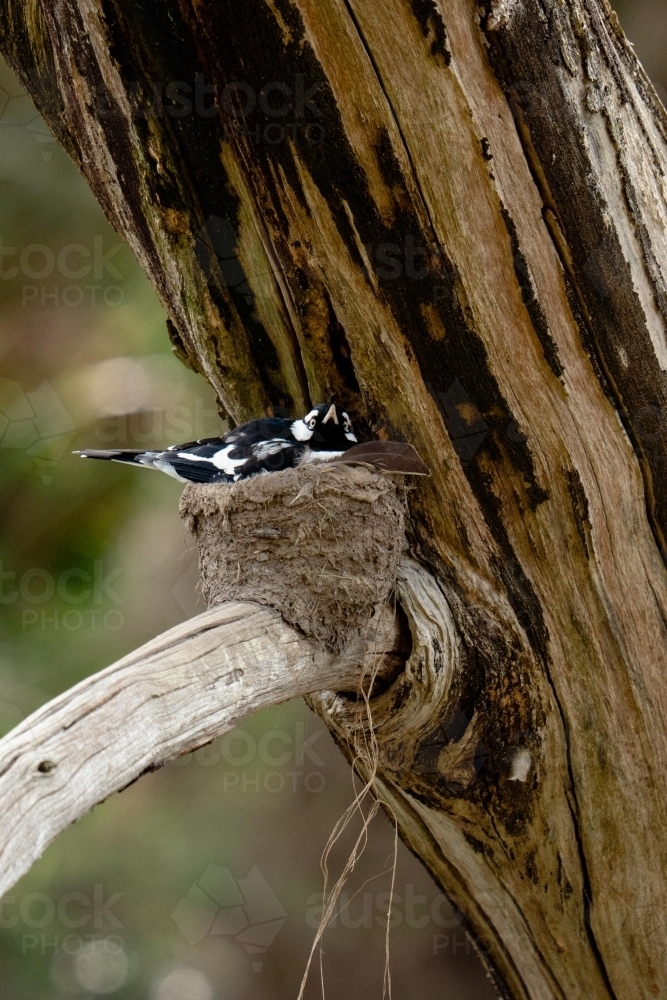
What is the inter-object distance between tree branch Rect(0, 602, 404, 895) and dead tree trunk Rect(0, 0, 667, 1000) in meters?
0.44

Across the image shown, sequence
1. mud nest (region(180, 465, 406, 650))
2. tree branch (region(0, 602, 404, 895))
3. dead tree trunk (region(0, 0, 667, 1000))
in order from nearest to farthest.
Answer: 1. tree branch (region(0, 602, 404, 895))
2. dead tree trunk (region(0, 0, 667, 1000))
3. mud nest (region(180, 465, 406, 650))

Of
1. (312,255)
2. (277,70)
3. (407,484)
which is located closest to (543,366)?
(407,484)

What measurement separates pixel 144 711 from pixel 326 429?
3.75 ft

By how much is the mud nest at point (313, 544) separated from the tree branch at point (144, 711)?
0.27ft

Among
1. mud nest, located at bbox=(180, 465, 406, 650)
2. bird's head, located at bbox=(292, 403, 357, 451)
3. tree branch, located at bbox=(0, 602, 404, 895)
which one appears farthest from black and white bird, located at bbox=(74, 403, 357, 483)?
tree branch, located at bbox=(0, 602, 404, 895)

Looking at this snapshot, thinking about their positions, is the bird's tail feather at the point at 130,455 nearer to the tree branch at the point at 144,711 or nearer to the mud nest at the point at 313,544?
the mud nest at the point at 313,544

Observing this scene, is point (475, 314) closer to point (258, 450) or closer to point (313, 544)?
point (313, 544)

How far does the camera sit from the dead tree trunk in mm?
2037

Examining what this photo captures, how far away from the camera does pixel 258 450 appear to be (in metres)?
2.70

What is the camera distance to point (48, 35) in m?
2.23

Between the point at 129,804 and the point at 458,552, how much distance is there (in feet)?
15.3

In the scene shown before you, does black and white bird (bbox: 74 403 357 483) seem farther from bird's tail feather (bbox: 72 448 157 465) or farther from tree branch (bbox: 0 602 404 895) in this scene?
tree branch (bbox: 0 602 404 895)

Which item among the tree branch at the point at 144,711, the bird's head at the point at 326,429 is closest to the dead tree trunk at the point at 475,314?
the bird's head at the point at 326,429

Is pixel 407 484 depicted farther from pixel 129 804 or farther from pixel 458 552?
pixel 129 804
